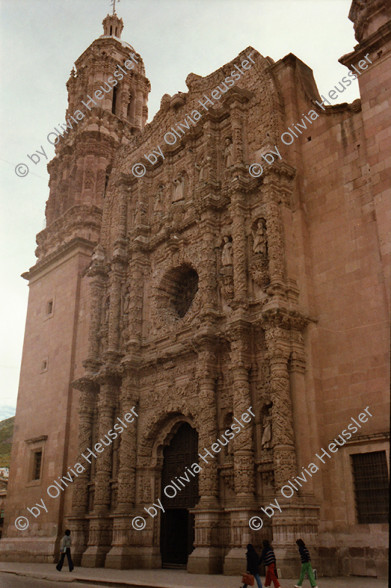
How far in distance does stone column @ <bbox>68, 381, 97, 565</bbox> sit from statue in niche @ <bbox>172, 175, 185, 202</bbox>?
24.1ft

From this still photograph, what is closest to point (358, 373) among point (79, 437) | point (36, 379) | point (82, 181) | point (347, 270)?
point (347, 270)

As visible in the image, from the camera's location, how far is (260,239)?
1545cm

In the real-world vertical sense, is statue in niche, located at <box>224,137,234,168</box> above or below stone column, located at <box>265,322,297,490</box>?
above

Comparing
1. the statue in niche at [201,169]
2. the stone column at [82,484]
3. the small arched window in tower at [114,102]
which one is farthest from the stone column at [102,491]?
the small arched window in tower at [114,102]

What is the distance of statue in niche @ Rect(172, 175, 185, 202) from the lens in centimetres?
1945

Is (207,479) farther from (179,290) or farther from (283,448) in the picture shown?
(179,290)

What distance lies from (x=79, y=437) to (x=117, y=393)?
225 centimetres

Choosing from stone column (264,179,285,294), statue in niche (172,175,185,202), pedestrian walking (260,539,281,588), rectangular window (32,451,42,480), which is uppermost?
statue in niche (172,175,185,202)

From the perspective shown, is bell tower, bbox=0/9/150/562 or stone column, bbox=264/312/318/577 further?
bell tower, bbox=0/9/150/562

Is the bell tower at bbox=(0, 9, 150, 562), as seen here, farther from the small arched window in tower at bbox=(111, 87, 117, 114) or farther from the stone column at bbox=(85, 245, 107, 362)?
the stone column at bbox=(85, 245, 107, 362)

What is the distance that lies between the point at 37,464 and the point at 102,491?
20.5 ft

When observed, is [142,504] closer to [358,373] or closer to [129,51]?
[358,373]

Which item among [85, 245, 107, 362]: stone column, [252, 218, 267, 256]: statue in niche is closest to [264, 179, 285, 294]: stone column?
[252, 218, 267, 256]: statue in niche

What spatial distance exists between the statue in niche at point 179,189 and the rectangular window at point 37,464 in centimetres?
1185
